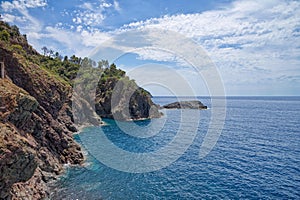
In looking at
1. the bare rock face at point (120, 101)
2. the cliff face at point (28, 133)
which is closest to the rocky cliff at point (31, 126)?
the cliff face at point (28, 133)

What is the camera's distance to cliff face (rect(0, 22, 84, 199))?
20.6 metres

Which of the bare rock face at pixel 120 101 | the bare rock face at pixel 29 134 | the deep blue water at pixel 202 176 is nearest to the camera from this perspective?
the bare rock face at pixel 29 134

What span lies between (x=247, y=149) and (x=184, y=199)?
29.8 meters

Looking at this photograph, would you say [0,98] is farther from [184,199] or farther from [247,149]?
[247,149]

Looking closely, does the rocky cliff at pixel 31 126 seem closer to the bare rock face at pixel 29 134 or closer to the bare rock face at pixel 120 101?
the bare rock face at pixel 29 134

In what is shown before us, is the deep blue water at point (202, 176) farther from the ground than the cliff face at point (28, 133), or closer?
closer

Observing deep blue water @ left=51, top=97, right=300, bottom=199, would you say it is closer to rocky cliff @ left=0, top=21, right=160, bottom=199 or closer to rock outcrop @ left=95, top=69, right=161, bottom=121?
rocky cliff @ left=0, top=21, right=160, bottom=199

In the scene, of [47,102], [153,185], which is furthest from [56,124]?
[153,185]

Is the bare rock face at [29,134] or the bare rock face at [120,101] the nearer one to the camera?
the bare rock face at [29,134]

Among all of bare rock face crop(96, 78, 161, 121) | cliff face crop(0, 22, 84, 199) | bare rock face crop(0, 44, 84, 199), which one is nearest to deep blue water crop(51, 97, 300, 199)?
bare rock face crop(0, 44, 84, 199)

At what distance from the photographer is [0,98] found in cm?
2244

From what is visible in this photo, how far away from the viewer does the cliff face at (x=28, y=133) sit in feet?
67.7

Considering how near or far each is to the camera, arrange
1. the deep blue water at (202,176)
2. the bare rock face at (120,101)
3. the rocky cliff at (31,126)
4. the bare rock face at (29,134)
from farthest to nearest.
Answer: the bare rock face at (120,101) < the deep blue water at (202,176) < the rocky cliff at (31,126) < the bare rock face at (29,134)

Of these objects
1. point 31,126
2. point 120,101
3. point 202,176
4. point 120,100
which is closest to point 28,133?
point 31,126
